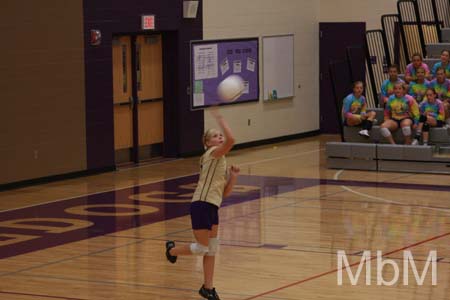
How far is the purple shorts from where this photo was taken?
10.2 m

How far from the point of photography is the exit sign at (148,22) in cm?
2081

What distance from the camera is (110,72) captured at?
2030cm

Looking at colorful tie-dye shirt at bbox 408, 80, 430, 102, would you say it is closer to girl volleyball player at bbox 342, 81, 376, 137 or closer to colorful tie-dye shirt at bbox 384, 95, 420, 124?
colorful tie-dye shirt at bbox 384, 95, 420, 124

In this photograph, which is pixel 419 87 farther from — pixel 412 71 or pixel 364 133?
pixel 364 133

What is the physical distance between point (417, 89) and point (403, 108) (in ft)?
2.75

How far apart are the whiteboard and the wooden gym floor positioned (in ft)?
13.5

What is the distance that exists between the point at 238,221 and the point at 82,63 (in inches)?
232

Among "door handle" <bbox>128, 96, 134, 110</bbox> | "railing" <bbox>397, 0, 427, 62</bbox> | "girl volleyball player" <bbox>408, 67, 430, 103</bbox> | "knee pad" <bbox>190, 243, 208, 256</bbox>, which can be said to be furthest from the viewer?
"railing" <bbox>397, 0, 427, 62</bbox>

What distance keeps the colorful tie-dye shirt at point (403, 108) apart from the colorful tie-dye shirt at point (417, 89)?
64 cm

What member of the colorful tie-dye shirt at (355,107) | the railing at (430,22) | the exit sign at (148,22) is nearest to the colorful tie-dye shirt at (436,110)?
the colorful tie-dye shirt at (355,107)

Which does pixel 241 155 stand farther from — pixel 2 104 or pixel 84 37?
pixel 2 104

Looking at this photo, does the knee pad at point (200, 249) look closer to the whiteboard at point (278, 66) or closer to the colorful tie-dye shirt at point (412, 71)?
the colorful tie-dye shirt at point (412, 71)

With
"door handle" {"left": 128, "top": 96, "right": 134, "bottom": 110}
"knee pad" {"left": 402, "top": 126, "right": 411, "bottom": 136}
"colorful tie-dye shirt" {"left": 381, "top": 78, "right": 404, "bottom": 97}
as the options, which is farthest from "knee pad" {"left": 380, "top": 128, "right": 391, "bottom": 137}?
"door handle" {"left": 128, "top": 96, "right": 134, "bottom": 110}

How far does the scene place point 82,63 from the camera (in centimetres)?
1959
